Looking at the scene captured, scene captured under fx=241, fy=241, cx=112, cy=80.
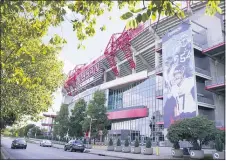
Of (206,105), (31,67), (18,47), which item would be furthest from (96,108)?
(18,47)

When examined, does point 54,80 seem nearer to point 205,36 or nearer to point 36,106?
point 36,106

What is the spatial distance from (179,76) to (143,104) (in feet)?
61.7

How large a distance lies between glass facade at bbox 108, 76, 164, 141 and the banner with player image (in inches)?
303

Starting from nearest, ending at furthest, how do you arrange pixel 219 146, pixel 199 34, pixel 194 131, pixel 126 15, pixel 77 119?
pixel 126 15 → pixel 219 146 → pixel 194 131 → pixel 199 34 → pixel 77 119

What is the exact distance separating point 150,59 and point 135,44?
4.47 m

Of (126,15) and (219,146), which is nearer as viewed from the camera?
(126,15)

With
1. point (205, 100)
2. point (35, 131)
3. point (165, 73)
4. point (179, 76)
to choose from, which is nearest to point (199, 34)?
point (179, 76)

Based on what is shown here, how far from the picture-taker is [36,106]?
16562 mm

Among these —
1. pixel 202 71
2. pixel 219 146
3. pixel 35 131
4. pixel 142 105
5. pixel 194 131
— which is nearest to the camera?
pixel 219 146

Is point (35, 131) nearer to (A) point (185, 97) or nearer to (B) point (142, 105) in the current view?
(B) point (142, 105)

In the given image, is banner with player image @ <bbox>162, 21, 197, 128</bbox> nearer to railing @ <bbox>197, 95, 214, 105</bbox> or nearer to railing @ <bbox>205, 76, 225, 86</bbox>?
railing @ <bbox>197, 95, 214, 105</bbox>

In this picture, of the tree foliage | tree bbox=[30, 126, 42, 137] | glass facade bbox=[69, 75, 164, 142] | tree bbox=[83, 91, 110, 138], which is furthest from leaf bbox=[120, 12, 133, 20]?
tree bbox=[30, 126, 42, 137]

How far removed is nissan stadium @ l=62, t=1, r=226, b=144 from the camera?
108 feet

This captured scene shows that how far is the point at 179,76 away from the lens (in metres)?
33.8
